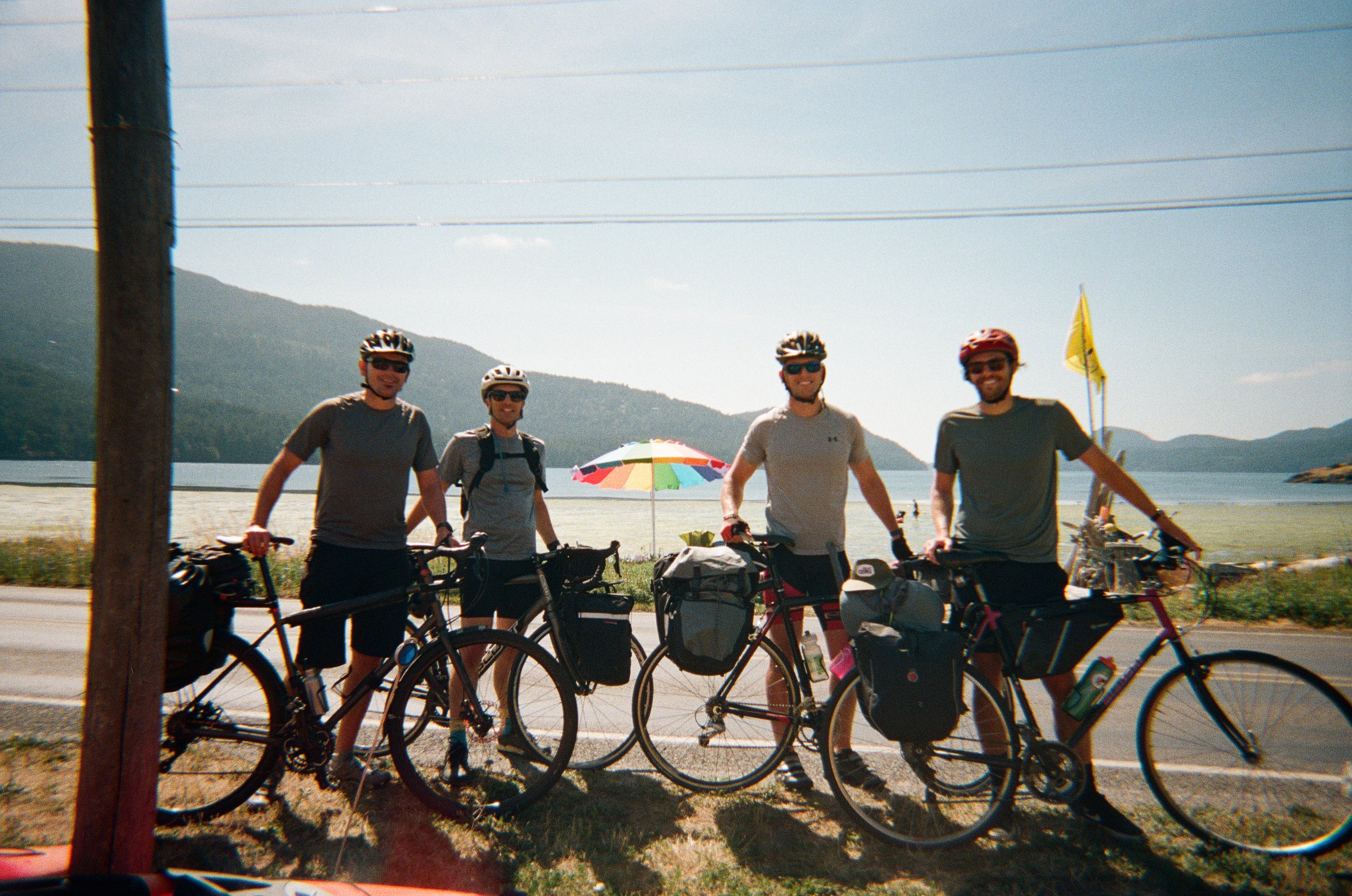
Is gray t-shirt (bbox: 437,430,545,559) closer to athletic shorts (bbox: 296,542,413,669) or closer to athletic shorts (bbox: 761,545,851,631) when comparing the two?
athletic shorts (bbox: 296,542,413,669)

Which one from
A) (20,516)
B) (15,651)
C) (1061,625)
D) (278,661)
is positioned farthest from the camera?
(20,516)

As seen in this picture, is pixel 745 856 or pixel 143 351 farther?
pixel 745 856

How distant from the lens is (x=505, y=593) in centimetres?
395

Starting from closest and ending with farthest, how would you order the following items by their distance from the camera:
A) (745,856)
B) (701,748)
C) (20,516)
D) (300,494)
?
(745,856)
(701,748)
(20,516)
(300,494)

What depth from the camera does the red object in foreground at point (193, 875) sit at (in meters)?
1.77

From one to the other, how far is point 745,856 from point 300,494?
57981 millimetres

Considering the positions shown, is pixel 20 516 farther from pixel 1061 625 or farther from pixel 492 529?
pixel 1061 625

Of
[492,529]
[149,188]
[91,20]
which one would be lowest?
[492,529]

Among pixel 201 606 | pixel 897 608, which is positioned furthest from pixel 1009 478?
pixel 201 606

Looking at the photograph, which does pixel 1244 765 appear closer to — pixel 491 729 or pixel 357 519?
pixel 491 729

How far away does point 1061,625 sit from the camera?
3156 millimetres

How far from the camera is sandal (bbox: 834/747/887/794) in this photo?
3393 millimetres

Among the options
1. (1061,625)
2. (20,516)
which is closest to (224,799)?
(1061,625)

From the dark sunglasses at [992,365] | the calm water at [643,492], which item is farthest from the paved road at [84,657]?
the calm water at [643,492]
